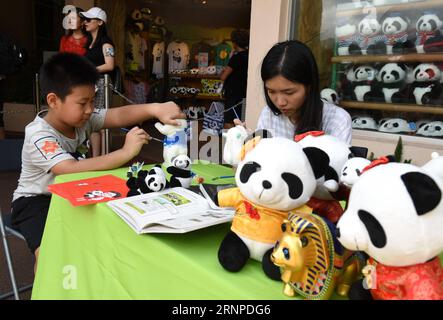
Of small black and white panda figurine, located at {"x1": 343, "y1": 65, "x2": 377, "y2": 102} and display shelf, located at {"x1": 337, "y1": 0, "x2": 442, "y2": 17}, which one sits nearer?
display shelf, located at {"x1": 337, "y1": 0, "x2": 442, "y2": 17}

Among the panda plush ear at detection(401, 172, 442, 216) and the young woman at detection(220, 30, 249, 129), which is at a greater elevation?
the young woman at detection(220, 30, 249, 129)

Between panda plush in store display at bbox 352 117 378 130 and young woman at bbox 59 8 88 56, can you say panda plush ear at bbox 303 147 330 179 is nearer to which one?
panda plush in store display at bbox 352 117 378 130

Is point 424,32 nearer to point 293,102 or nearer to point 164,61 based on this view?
point 293,102

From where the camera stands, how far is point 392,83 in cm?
269

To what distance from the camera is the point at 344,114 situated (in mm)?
1479

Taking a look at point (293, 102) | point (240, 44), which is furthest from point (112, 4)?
point (293, 102)

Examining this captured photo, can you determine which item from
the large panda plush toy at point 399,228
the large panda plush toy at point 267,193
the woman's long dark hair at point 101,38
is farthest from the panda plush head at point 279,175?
the woman's long dark hair at point 101,38

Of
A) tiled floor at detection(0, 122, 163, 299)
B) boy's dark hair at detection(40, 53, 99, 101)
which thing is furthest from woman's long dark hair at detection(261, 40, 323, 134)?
tiled floor at detection(0, 122, 163, 299)

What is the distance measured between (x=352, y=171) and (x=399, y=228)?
0.20 m

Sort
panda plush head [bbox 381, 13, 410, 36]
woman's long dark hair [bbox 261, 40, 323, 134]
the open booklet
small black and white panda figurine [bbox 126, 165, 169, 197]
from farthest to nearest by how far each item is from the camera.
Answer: panda plush head [bbox 381, 13, 410, 36] → woman's long dark hair [bbox 261, 40, 323, 134] → small black and white panda figurine [bbox 126, 165, 169, 197] → the open booklet

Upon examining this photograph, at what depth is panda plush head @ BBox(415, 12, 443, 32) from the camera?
249cm

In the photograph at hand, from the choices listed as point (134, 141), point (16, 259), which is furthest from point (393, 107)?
point (16, 259)

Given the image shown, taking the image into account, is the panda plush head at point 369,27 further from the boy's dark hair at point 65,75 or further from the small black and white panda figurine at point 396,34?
the boy's dark hair at point 65,75

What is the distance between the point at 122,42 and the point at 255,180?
5.69 m
